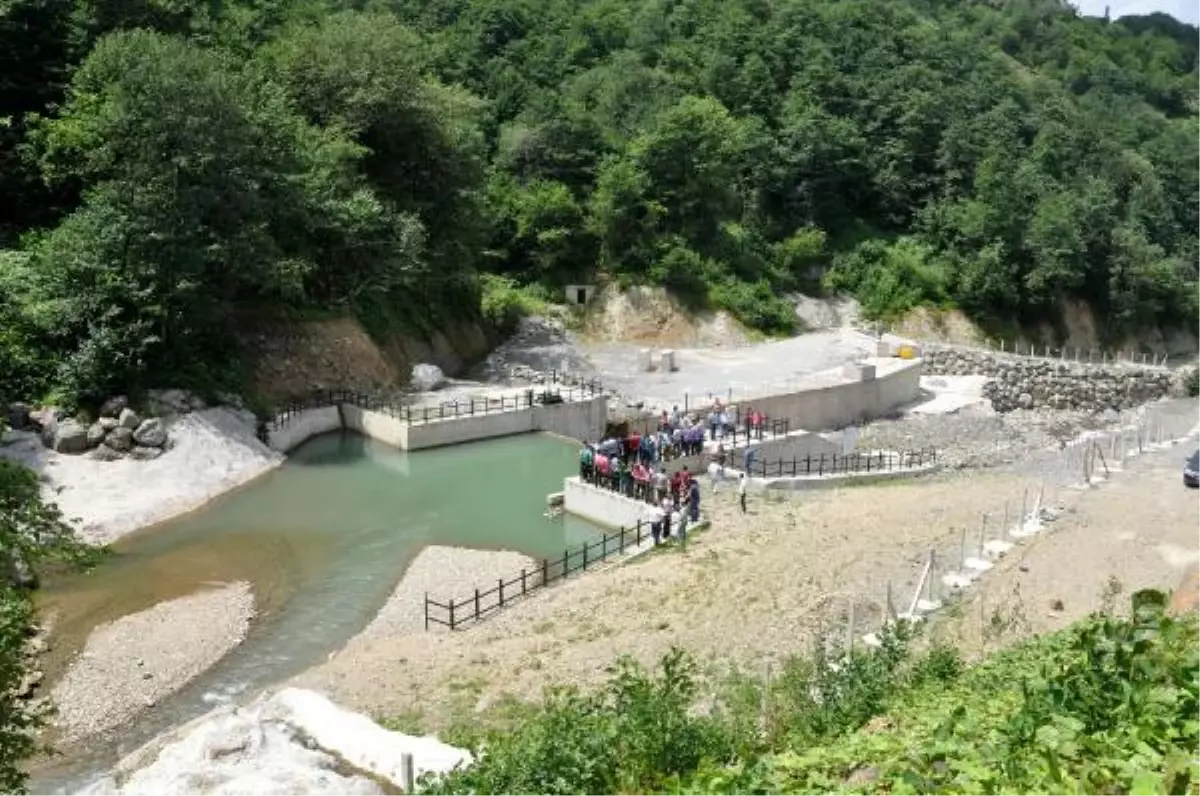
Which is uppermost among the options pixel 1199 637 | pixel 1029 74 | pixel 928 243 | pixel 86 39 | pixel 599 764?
pixel 1029 74

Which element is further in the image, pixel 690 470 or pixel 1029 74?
pixel 1029 74

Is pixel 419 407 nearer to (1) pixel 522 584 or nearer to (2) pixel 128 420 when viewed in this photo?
(2) pixel 128 420

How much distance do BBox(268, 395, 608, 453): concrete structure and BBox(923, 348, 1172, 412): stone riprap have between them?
18.8 meters

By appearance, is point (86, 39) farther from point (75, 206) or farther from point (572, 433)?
point (572, 433)

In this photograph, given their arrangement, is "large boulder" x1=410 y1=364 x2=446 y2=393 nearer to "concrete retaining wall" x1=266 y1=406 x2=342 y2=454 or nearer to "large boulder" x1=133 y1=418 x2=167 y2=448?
"concrete retaining wall" x1=266 y1=406 x2=342 y2=454

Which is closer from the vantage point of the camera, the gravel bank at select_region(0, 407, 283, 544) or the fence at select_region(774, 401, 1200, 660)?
the fence at select_region(774, 401, 1200, 660)

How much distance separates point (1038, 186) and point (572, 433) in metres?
43.4

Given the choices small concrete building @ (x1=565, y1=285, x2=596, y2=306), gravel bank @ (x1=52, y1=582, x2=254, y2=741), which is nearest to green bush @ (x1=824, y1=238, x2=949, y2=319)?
small concrete building @ (x1=565, y1=285, x2=596, y2=306)

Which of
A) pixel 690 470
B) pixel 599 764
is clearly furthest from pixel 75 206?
pixel 599 764

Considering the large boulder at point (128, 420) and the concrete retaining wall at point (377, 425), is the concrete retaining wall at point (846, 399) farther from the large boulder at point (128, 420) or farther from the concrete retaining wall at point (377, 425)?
the large boulder at point (128, 420)

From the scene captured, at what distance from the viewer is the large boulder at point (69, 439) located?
1163 inches

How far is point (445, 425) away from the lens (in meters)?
35.1

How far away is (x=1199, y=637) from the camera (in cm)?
1034

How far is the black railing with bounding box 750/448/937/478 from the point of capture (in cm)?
3225
